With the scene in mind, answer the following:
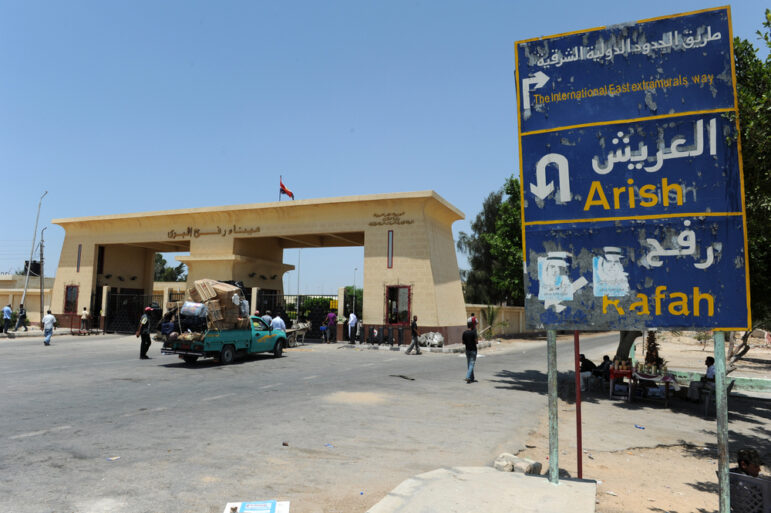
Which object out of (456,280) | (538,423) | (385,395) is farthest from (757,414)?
(456,280)

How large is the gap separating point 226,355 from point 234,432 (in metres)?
9.38

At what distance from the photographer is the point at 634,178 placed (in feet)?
15.6

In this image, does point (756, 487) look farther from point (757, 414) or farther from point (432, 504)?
point (757, 414)

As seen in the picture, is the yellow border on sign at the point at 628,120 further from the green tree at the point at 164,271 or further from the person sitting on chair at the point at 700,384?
the green tree at the point at 164,271

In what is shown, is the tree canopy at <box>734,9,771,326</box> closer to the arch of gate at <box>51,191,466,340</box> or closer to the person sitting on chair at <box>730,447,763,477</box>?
the person sitting on chair at <box>730,447,763,477</box>

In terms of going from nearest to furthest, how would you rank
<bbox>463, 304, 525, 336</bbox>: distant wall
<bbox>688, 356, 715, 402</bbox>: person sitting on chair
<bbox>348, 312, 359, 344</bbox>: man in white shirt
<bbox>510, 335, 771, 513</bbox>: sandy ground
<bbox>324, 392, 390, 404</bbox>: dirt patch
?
<bbox>510, 335, 771, 513</bbox>: sandy ground < <bbox>324, 392, 390, 404</bbox>: dirt patch < <bbox>688, 356, 715, 402</bbox>: person sitting on chair < <bbox>348, 312, 359, 344</bbox>: man in white shirt < <bbox>463, 304, 525, 336</bbox>: distant wall

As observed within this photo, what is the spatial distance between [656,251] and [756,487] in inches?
87.3

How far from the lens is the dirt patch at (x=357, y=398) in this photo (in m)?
9.97

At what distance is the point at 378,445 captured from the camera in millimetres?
6828

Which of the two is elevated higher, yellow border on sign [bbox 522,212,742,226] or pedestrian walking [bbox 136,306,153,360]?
yellow border on sign [bbox 522,212,742,226]

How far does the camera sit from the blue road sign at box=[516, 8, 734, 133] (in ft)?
15.2

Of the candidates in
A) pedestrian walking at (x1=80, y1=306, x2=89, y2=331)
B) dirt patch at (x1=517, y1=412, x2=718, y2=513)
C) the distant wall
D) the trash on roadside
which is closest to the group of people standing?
pedestrian walking at (x1=80, y1=306, x2=89, y2=331)

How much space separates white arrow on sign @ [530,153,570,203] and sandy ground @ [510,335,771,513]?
343 centimetres

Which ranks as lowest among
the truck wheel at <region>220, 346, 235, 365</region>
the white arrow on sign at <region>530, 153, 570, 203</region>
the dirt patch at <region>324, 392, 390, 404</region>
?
the dirt patch at <region>324, 392, 390, 404</region>
